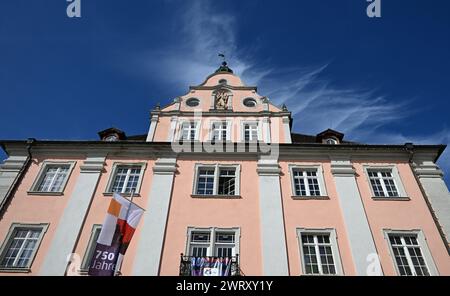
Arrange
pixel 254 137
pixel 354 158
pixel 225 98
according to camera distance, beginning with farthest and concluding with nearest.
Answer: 1. pixel 225 98
2. pixel 254 137
3. pixel 354 158

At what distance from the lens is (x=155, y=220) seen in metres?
13.7

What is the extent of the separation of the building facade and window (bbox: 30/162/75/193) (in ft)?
0.21

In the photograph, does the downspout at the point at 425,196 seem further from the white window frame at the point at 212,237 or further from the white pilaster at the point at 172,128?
the white pilaster at the point at 172,128

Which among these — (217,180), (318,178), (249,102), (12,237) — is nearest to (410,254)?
(318,178)

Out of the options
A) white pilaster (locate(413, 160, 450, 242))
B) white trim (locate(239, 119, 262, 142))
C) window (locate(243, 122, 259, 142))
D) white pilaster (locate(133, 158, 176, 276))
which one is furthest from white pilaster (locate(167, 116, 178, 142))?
white pilaster (locate(413, 160, 450, 242))

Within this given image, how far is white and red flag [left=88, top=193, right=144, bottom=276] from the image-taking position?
10008 mm

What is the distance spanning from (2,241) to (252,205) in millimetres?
10017

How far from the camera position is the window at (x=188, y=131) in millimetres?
17531

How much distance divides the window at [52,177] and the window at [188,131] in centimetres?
557

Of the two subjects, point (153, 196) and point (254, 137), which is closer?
point (153, 196)
